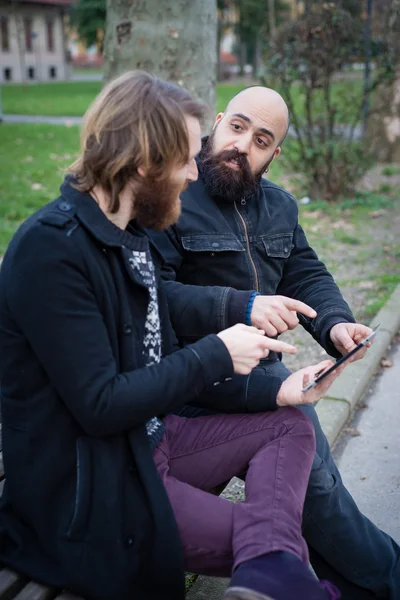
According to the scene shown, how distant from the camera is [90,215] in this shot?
1.82m

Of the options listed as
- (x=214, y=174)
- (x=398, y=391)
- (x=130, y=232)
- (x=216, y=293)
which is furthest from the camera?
(x=398, y=391)

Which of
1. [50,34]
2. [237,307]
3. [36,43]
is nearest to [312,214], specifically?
[237,307]

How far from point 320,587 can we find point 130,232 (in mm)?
1057

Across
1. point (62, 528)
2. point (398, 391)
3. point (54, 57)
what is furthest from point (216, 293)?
point (54, 57)

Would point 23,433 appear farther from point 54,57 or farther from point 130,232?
point 54,57

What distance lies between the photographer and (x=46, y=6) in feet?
161

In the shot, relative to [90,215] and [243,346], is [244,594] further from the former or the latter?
[90,215]

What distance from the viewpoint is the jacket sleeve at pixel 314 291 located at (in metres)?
2.64

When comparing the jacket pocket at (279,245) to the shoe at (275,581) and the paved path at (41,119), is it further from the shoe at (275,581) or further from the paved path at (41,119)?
the paved path at (41,119)

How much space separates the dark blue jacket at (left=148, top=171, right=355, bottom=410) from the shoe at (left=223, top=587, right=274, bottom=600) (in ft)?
3.38

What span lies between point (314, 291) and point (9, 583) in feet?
5.11

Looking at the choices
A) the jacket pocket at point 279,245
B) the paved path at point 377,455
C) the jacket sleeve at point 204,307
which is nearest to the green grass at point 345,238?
the paved path at point 377,455

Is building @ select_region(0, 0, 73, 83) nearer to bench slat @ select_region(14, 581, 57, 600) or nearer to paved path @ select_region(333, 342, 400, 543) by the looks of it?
paved path @ select_region(333, 342, 400, 543)

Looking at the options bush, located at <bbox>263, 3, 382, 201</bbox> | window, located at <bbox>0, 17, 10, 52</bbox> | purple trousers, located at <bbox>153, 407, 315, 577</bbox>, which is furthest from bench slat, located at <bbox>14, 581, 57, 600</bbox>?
window, located at <bbox>0, 17, 10, 52</bbox>
